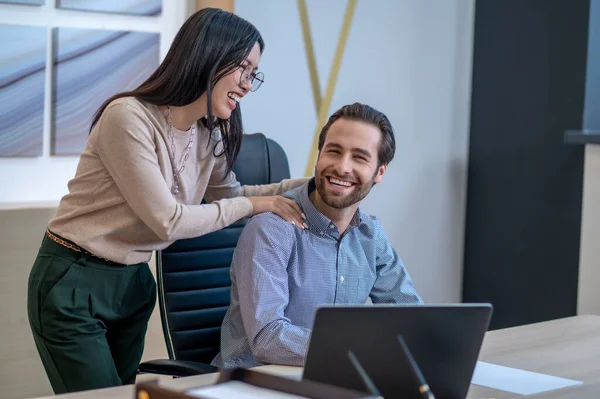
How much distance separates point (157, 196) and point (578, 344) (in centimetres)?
108

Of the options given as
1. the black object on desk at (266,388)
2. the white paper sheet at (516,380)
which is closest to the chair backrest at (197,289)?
the white paper sheet at (516,380)

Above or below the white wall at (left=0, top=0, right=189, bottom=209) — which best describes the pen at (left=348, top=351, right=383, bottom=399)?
below

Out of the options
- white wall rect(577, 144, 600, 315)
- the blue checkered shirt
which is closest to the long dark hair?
the blue checkered shirt

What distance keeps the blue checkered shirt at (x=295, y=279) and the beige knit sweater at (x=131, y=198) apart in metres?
0.14

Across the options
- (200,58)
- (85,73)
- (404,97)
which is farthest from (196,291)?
(404,97)

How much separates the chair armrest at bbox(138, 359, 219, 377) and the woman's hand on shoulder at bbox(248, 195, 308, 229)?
405 millimetres

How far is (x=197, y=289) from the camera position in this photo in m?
2.34

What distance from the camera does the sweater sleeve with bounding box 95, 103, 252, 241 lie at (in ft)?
6.88

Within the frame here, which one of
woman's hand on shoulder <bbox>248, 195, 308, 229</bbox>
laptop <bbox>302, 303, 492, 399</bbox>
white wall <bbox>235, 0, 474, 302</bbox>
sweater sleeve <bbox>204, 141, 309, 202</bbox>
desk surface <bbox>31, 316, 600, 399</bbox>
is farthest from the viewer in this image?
white wall <bbox>235, 0, 474, 302</bbox>

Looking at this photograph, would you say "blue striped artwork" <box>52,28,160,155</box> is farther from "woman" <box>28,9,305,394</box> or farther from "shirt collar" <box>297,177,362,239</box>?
"shirt collar" <box>297,177,362,239</box>

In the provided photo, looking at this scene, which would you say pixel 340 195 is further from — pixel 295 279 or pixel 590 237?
pixel 590 237

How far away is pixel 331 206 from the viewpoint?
2252 millimetres

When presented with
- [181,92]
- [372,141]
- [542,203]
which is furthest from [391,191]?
[181,92]

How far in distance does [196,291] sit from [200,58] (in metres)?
0.59
